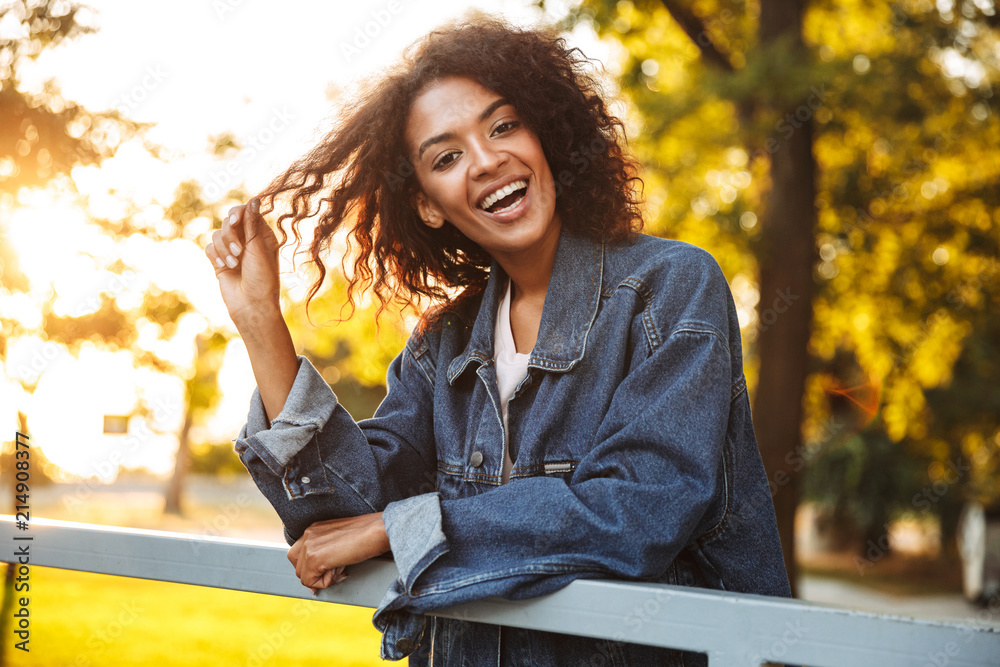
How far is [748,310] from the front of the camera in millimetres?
8922

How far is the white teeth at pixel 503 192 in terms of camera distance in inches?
75.4

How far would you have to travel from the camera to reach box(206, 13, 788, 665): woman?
4.38ft

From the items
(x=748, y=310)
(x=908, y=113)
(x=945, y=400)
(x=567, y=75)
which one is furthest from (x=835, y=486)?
(x=567, y=75)

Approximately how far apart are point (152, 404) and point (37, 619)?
4.94 metres

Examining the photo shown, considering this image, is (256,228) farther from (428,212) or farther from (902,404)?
(902,404)

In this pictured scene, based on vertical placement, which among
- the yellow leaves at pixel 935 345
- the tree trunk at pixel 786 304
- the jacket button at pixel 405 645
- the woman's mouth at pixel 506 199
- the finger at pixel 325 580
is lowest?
the yellow leaves at pixel 935 345

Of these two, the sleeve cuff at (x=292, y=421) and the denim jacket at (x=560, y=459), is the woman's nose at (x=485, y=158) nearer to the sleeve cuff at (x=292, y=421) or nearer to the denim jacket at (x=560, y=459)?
the denim jacket at (x=560, y=459)

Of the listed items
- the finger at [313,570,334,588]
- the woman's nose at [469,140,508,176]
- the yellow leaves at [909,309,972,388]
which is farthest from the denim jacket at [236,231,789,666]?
the yellow leaves at [909,309,972,388]

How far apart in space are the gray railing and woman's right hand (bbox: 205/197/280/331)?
0.51 m

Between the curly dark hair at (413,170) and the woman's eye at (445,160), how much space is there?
0.12 meters

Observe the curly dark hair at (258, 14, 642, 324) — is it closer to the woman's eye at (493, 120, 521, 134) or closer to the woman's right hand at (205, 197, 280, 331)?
the woman's eye at (493, 120, 521, 134)

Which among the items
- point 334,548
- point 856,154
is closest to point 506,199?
point 334,548

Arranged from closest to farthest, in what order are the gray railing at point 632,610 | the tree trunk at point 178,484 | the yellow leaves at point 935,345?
the gray railing at point 632,610
the yellow leaves at point 935,345
the tree trunk at point 178,484

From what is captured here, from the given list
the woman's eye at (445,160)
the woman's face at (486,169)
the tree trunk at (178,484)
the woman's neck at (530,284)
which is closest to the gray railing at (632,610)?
the woman's neck at (530,284)
